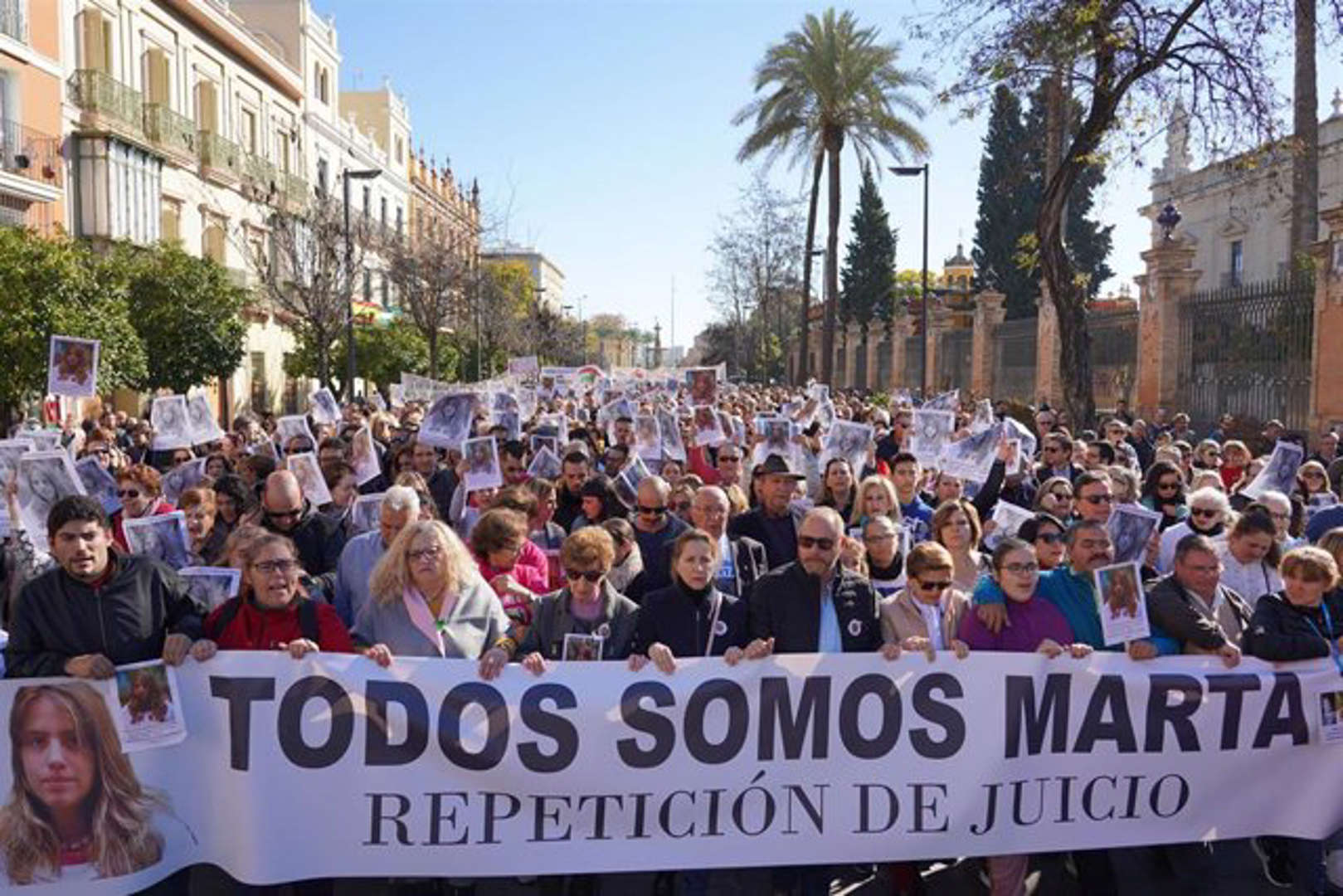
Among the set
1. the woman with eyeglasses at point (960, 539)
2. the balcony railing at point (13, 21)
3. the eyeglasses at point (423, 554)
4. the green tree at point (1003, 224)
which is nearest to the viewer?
the eyeglasses at point (423, 554)

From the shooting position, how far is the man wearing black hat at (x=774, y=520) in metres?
7.00

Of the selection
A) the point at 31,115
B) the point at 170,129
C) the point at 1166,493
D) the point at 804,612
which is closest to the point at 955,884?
the point at 804,612

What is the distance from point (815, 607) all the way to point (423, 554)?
1.57 m

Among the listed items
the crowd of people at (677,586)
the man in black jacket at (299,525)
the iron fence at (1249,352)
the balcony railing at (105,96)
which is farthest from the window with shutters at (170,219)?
the man in black jacket at (299,525)

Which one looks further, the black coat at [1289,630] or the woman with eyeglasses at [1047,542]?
the woman with eyeglasses at [1047,542]

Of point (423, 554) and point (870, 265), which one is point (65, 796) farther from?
point (870, 265)

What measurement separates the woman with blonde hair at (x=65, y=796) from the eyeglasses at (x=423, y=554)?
1.20m

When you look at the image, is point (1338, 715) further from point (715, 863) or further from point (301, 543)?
point (301, 543)

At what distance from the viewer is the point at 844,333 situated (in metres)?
51.3

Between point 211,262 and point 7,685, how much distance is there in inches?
893

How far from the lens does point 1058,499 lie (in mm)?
7559

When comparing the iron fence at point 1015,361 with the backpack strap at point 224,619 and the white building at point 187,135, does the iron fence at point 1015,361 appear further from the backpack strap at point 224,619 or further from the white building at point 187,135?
the backpack strap at point 224,619

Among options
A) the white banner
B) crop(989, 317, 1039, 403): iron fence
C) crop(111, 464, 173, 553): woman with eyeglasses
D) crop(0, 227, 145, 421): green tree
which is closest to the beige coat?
the white banner

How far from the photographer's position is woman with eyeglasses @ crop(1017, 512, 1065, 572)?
5621 millimetres
